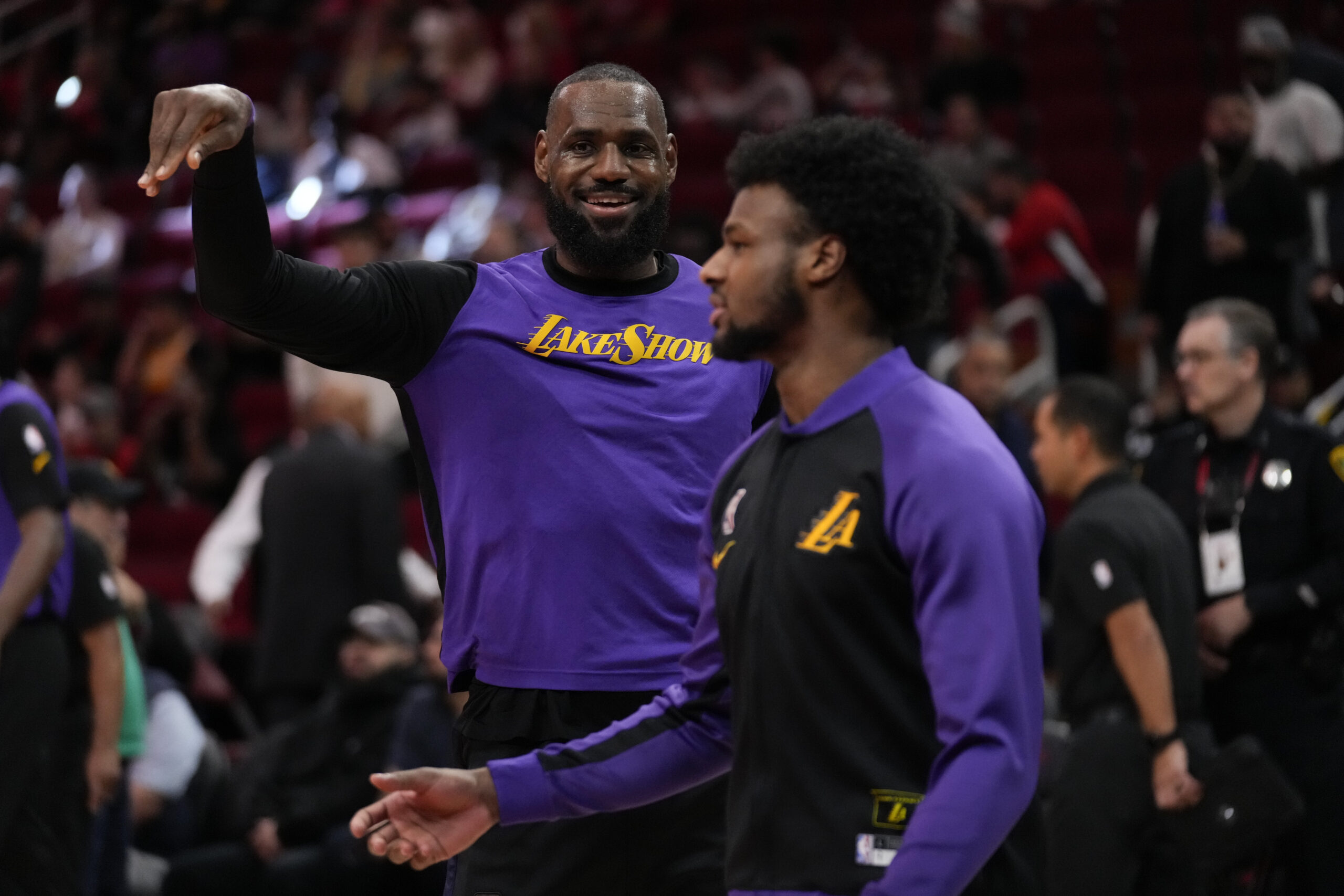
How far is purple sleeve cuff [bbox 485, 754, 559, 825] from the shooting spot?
2.50 meters

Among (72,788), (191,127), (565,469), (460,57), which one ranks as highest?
(460,57)

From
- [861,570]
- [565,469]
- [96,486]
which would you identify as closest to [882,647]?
[861,570]

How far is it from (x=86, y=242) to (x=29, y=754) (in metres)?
9.38

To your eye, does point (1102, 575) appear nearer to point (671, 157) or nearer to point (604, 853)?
point (671, 157)

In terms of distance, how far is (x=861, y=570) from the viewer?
2127 mm

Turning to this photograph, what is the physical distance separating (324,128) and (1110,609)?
32.5 ft

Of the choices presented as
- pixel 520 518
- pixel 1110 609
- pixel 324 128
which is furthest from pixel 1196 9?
pixel 520 518

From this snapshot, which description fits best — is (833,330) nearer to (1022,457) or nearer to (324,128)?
(1022,457)

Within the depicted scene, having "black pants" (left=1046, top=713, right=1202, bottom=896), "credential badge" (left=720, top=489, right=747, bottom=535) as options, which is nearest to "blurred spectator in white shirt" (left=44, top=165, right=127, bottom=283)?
"black pants" (left=1046, top=713, right=1202, bottom=896)

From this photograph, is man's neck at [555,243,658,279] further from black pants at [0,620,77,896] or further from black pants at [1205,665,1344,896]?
black pants at [1205,665,1344,896]

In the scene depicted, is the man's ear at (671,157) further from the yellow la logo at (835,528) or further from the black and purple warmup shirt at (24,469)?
the black and purple warmup shirt at (24,469)

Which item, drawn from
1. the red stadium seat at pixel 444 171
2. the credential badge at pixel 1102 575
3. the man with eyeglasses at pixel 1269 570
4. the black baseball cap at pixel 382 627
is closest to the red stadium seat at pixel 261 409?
the red stadium seat at pixel 444 171

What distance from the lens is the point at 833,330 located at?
7.45 feet

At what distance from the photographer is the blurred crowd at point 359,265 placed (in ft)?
23.4
